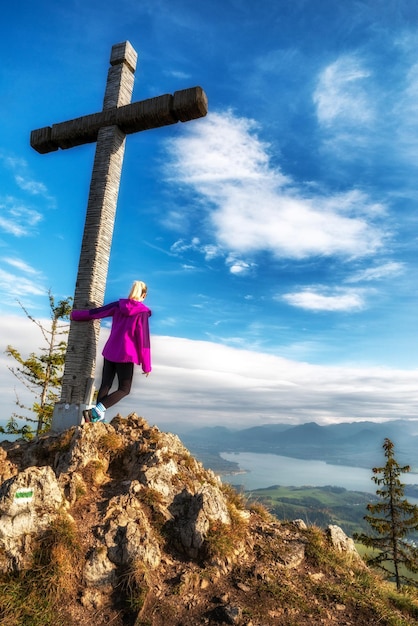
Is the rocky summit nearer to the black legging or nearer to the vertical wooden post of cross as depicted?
the black legging

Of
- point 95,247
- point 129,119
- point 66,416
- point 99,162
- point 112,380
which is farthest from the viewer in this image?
point 99,162

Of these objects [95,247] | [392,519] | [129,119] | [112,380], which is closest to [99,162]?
[129,119]

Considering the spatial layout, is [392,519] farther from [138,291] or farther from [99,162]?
[99,162]

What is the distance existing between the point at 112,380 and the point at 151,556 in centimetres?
384

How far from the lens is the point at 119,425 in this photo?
27.3 ft

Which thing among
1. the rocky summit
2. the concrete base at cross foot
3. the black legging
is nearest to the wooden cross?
the concrete base at cross foot

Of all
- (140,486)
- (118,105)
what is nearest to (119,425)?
(140,486)

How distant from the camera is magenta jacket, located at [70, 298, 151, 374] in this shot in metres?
8.09

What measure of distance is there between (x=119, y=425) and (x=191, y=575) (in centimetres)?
367

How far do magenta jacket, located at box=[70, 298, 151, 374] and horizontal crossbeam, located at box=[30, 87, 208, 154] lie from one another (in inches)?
165

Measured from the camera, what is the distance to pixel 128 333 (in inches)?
320

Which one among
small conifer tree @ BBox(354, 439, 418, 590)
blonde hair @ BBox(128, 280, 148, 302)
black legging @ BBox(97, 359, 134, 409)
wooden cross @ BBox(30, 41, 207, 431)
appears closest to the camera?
black legging @ BBox(97, 359, 134, 409)

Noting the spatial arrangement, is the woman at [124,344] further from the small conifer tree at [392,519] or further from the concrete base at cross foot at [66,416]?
the small conifer tree at [392,519]

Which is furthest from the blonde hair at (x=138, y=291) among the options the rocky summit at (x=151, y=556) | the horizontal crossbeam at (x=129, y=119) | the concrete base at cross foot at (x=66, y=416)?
the horizontal crossbeam at (x=129, y=119)
